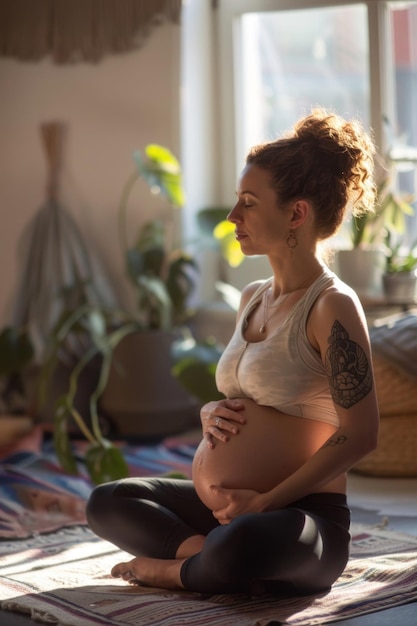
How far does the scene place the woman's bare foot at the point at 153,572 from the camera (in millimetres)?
1814

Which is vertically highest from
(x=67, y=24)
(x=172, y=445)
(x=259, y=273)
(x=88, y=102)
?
(x=67, y=24)

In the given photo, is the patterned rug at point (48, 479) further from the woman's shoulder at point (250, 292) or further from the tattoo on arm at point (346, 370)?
the tattoo on arm at point (346, 370)

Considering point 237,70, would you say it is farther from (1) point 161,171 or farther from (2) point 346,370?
(2) point 346,370

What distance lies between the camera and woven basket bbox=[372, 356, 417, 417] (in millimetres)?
2834

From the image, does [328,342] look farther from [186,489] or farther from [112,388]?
[112,388]

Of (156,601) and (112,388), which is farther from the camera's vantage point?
(112,388)

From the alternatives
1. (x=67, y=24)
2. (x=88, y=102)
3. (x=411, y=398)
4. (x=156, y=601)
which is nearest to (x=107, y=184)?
(x=88, y=102)

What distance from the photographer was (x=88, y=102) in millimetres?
3887

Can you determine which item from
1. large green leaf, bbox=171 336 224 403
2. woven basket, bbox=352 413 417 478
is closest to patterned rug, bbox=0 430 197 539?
large green leaf, bbox=171 336 224 403

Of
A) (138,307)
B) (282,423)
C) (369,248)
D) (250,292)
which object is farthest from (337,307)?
(138,307)

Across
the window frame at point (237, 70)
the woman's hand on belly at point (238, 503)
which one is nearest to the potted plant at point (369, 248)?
the window frame at point (237, 70)

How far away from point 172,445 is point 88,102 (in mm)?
1339

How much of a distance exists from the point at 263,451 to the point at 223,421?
94 mm

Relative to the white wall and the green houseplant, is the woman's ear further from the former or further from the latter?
the white wall
